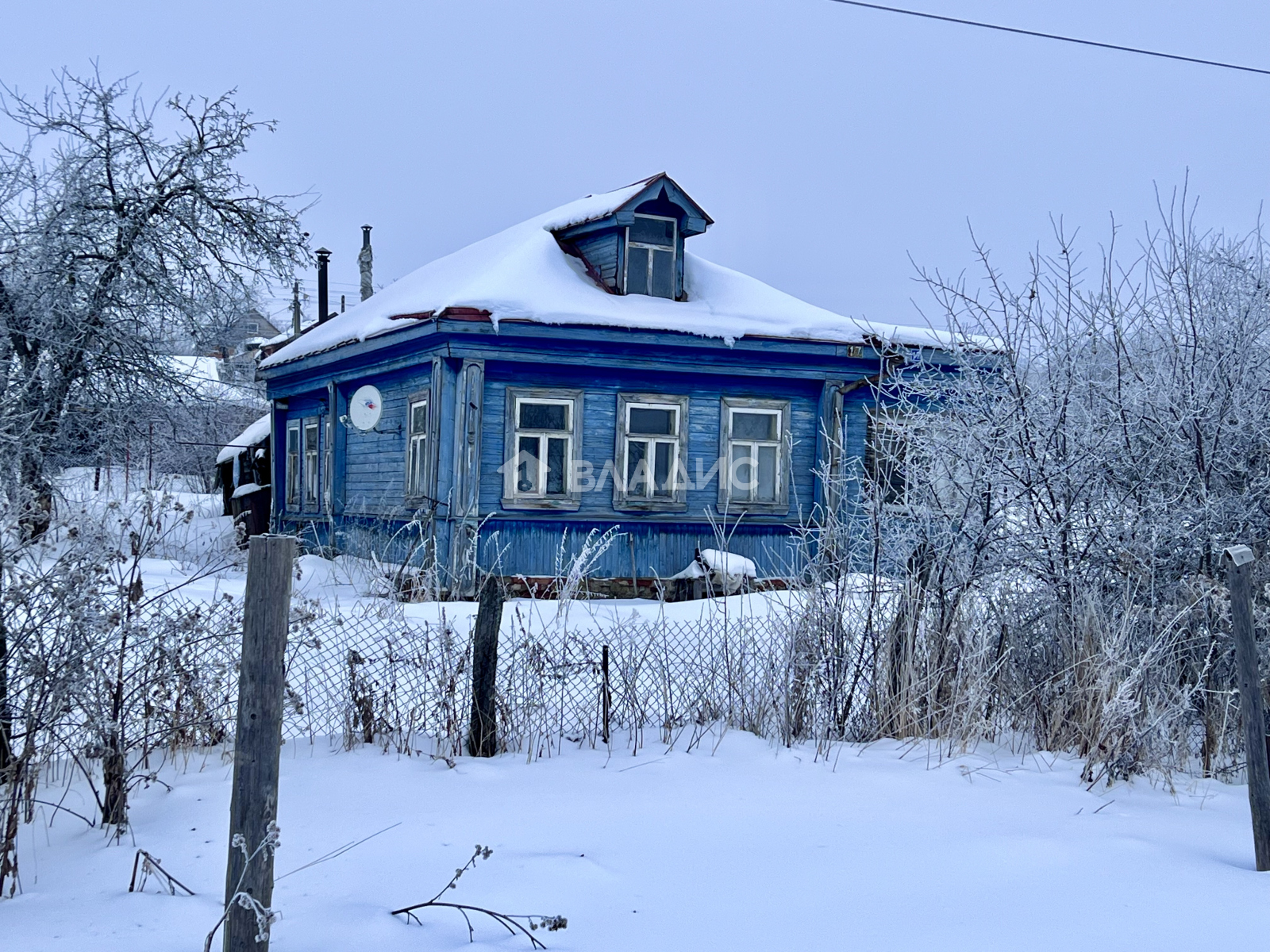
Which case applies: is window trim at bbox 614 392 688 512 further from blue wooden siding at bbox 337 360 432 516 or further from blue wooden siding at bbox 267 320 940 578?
blue wooden siding at bbox 337 360 432 516

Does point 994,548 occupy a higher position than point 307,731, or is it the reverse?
point 994,548

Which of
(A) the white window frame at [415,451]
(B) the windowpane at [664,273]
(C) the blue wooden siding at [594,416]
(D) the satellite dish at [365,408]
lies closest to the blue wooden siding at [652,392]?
(C) the blue wooden siding at [594,416]

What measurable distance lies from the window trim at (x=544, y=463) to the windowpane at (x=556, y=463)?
0.05 m

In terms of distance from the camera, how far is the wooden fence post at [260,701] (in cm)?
337

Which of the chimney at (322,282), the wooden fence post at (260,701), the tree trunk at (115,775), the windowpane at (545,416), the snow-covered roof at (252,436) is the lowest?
the tree trunk at (115,775)

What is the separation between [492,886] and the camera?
4094 mm

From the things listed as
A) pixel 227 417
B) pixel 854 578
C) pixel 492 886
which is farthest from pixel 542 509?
pixel 227 417

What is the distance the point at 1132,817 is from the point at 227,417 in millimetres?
38981

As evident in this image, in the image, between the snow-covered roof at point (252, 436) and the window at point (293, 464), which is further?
the snow-covered roof at point (252, 436)

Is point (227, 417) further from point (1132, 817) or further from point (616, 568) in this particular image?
point (1132, 817)

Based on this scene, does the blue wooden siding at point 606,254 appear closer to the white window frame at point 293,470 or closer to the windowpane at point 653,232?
the windowpane at point 653,232

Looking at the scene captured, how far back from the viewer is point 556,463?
43.9 ft

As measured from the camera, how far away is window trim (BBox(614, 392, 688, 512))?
13.5 m

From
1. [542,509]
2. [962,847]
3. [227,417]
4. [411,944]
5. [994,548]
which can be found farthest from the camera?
[227,417]
